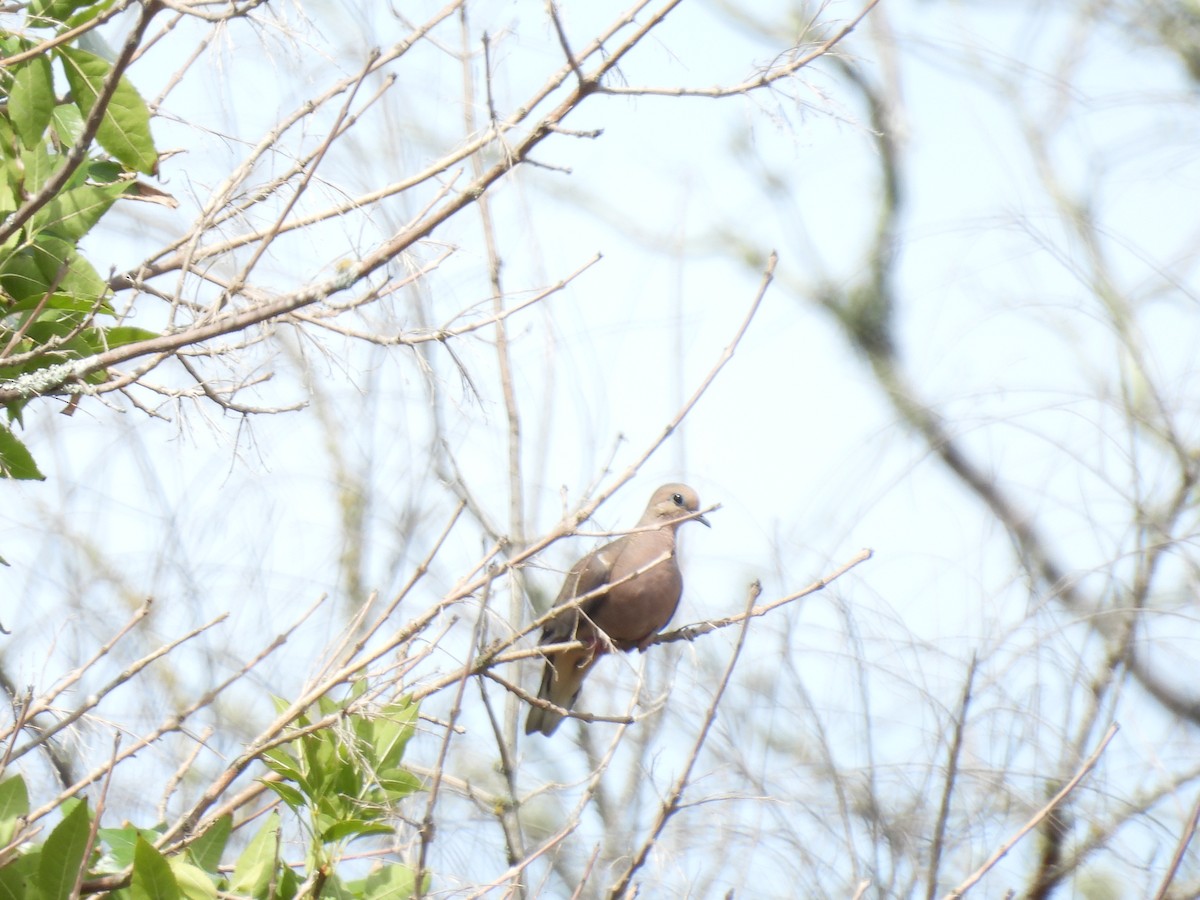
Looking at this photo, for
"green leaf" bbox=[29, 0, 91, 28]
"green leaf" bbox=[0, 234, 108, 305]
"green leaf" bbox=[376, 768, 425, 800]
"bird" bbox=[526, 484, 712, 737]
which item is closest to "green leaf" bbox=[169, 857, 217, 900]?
"green leaf" bbox=[376, 768, 425, 800]

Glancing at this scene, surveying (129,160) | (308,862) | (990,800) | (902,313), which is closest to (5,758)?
(308,862)

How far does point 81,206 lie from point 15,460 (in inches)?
17.8

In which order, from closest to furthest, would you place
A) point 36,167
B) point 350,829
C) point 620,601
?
point 36,167
point 350,829
point 620,601

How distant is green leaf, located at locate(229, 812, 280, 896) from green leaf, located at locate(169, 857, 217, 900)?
10 centimetres

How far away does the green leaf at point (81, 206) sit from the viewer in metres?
2.18

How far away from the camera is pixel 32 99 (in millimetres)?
2072

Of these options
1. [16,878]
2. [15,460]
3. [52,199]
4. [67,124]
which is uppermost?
[67,124]

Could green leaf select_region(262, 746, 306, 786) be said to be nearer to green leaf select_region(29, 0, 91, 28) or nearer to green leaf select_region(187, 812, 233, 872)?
green leaf select_region(187, 812, 233, 872)

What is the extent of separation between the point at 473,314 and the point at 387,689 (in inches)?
31.5

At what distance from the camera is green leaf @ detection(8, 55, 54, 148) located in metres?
2.06

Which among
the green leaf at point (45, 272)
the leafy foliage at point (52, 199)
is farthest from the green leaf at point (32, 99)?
the green leaf at point (45, 272)

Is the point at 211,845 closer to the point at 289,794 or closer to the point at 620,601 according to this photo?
the point at 289,794

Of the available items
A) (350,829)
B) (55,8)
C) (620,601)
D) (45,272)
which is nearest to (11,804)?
(350,829)

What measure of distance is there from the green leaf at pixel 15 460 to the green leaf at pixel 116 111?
Answer: 0.50 meters
